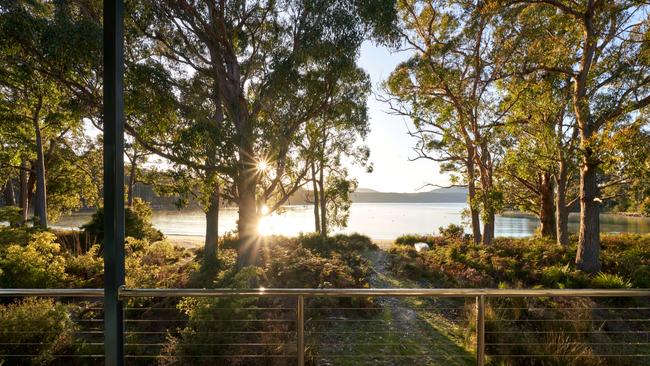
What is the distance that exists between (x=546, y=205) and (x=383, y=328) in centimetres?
1077

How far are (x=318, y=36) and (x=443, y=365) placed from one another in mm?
5519

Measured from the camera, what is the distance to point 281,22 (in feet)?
23.6

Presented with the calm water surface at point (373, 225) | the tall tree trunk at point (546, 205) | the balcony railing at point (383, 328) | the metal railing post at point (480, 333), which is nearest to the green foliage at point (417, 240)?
the calm water surface at point (373, 225)

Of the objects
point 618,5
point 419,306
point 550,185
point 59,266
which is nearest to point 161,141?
point 59,266

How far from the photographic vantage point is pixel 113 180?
77.4 inches

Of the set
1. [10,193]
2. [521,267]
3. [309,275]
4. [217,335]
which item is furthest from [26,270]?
[10,193]

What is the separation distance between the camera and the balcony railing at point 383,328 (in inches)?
82.4

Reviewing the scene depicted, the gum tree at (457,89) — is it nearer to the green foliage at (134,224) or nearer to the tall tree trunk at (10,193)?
the green foliage at (134,224)

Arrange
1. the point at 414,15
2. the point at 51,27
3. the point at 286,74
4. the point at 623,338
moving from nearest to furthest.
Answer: the point at 623,338 → the point at 51,27 → the point at 286,74 → the point at 414,15

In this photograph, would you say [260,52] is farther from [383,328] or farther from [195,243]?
[195,243]

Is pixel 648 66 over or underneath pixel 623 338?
over

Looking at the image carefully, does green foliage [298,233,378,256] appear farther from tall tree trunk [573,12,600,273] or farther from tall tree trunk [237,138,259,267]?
tall tree trunk [573,12,600,273]

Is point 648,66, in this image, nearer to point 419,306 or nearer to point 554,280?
point 554,280

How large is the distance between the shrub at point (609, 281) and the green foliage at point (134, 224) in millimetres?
11692
